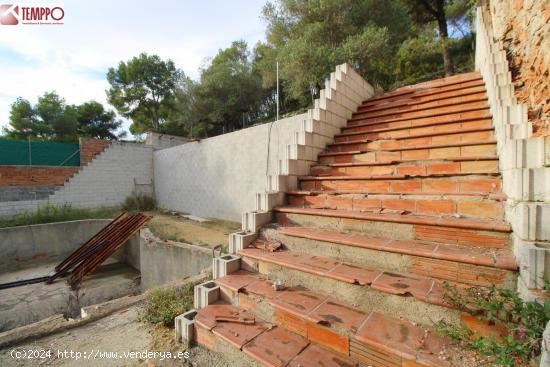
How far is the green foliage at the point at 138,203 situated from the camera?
9750mm

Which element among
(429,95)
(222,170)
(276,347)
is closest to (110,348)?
(276,347)

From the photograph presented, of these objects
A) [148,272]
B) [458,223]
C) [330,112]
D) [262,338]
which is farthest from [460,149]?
[148,272]

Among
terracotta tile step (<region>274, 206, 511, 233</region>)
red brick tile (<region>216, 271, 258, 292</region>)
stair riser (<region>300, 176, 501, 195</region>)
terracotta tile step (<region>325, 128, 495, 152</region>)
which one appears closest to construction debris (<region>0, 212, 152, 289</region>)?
red brick tile (<region>216, 271, 258, 292</region>)

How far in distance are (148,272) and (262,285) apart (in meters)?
4.49

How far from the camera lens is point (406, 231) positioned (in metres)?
2.04

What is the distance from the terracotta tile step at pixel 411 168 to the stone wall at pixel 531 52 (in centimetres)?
69

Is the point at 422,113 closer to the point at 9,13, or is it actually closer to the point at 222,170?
the point at 222,170

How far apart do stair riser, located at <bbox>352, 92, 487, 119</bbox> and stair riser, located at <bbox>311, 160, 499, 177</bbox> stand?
1.41 m

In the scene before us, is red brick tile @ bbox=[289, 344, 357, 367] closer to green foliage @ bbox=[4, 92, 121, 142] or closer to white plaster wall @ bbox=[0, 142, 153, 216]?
white plaster wall @ bbox=[0, 142, 153, 216]

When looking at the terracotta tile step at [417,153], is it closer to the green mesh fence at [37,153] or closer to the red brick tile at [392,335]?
the red brick tile at [392,335]

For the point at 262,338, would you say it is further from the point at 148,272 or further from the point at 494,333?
the point at 148,272

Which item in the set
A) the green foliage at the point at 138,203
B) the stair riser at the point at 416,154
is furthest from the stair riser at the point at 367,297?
the green foliage at the point at 138,203

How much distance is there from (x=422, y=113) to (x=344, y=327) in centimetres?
331

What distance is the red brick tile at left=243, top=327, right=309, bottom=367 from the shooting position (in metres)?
1.50
